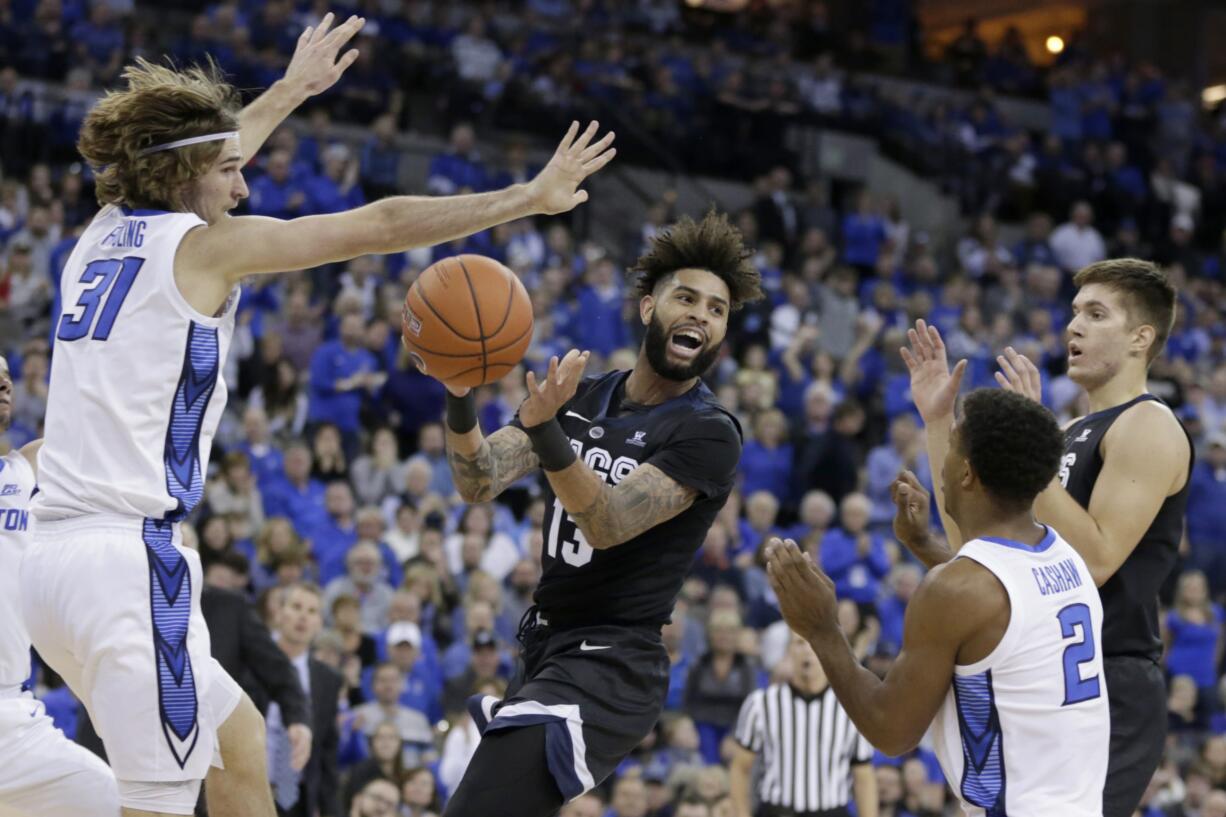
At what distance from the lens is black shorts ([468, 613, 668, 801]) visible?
4984mm

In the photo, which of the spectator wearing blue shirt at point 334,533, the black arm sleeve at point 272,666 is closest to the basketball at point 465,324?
the black arm sleeve at point 272,666

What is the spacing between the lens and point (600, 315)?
15.3m

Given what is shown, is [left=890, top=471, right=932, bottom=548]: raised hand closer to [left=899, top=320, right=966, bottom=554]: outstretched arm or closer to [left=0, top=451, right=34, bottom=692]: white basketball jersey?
[left=899, top=320, right=966, bottom=554]: outstretched arm

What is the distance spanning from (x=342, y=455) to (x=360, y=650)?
225 centimetres

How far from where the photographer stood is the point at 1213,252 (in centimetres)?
2192

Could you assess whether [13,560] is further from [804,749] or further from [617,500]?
[804,749]

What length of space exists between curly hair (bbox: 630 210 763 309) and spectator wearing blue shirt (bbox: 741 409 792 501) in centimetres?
854

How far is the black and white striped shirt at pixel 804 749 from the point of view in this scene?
9.48m

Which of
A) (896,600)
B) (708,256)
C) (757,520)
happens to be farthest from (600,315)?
(708,256)

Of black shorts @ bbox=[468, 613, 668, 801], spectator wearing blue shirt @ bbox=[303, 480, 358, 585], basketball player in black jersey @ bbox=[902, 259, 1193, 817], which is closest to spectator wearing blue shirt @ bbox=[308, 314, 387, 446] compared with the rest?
spectator wearing blue shirt @ bbox=[303, 480, 358, 585]

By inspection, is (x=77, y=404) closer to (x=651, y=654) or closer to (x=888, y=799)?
(x=651, y=654)

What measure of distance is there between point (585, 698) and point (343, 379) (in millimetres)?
8344

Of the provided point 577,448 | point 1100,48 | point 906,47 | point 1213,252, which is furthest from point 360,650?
point 1100,48

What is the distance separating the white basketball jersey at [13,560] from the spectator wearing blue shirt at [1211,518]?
1141cm
